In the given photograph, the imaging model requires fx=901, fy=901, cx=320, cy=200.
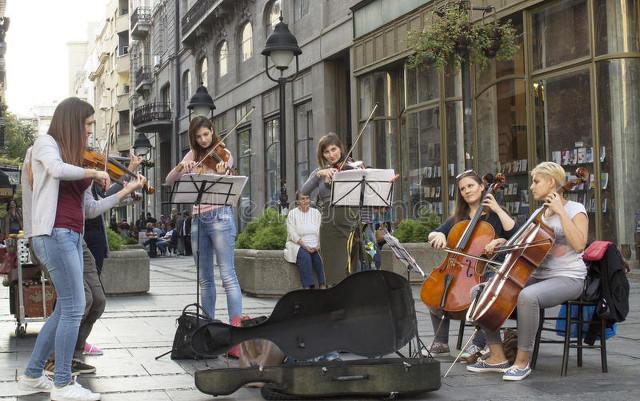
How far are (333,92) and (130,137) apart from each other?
44961 mm

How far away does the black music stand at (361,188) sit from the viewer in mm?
6547

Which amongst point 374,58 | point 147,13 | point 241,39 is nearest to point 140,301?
point 374,58

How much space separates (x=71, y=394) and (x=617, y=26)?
12.1 m

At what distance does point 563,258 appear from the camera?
6602 mm

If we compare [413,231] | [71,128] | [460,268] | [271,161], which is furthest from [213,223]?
[271,161]

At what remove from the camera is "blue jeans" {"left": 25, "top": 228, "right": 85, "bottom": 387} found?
221 inches

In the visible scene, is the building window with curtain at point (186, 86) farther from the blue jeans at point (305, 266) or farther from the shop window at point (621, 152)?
the blue jeans at point (305, 266)

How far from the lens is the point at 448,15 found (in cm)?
1445

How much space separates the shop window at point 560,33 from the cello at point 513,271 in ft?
33.2

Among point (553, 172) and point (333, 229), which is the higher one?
point (553, 172)

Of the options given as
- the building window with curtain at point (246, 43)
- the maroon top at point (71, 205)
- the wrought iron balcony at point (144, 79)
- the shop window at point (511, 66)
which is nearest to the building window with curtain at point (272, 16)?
the building window with curtain at point (246, 43)

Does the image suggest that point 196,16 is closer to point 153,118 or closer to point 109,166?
point 153,118

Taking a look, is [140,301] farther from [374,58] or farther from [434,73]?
[374,58]

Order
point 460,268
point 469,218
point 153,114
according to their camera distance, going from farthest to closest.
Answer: point 153,114
point 469,218
point 460,268
